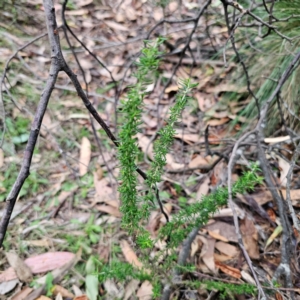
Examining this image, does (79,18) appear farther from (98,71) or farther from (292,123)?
(292,123)

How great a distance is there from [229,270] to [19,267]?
91cm

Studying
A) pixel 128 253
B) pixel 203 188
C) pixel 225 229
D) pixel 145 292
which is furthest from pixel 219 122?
pixel 145 292

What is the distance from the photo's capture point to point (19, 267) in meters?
1.48

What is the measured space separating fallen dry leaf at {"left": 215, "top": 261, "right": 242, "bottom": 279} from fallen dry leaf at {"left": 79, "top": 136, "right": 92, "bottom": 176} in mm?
897

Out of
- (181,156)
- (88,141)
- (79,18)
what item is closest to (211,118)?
(181,156)

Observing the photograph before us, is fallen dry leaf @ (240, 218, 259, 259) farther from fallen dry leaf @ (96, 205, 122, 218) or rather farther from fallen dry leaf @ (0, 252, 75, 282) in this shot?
fallen dry leaf @ (0, 252, 75, 282)

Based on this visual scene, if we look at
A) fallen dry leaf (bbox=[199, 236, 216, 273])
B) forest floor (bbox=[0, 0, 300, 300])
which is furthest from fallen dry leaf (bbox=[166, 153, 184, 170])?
fallen dry leaf (bbox=[199, 236, 216, 273])

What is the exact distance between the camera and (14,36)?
2525mm

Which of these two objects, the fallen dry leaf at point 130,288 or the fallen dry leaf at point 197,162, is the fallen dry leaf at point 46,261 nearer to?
the fallen dry leaf at point 130,288

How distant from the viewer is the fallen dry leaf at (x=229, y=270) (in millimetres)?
1384

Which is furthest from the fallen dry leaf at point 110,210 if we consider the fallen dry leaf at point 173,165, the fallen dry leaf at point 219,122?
the fallen dry leaf at point 219,122

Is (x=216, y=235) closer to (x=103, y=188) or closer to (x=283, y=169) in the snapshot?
(x=283, y=169)

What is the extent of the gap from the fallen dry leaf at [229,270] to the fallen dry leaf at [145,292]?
0.31 meters

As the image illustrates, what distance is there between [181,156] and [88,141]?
1.89 feet
